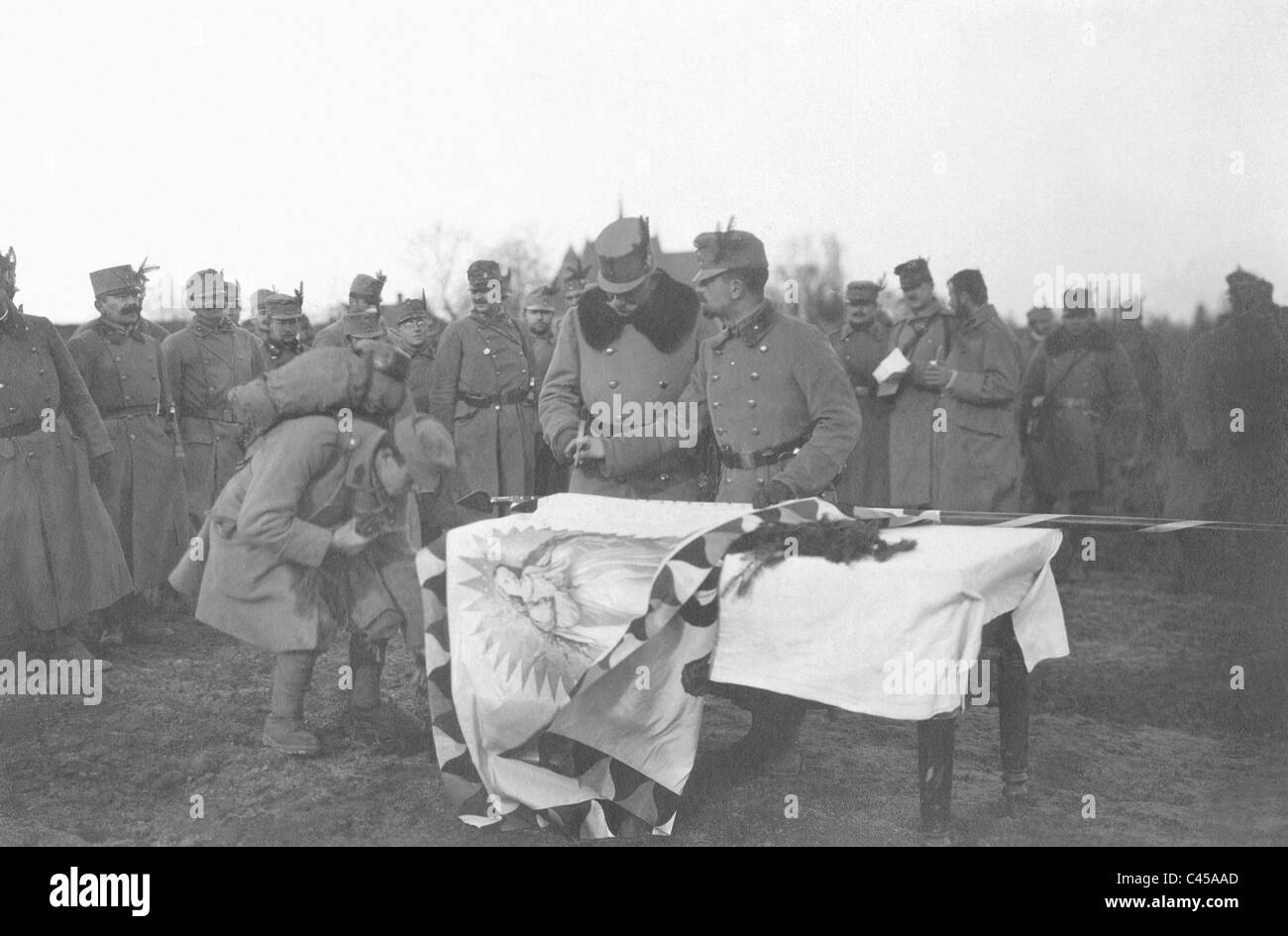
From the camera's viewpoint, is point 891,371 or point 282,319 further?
point 891,371

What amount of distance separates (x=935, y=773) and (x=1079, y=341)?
2.27 metres

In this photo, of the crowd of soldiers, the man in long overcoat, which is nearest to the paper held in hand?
the crowd of soldiers

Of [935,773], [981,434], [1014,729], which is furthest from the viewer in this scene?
[981,434]

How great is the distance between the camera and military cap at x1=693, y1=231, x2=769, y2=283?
14.5 ft

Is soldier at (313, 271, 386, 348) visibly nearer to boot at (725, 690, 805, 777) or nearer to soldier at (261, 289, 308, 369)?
soldier at (261, 289, 308, 369)

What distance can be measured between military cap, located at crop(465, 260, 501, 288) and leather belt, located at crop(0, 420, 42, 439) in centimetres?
190

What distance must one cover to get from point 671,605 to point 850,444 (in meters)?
1.04

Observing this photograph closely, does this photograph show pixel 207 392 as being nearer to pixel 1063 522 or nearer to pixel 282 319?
pixel 282 319

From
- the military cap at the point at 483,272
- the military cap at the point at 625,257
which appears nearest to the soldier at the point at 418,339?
the military cap at the point at 483,272

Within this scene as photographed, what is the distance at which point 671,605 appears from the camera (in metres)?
3.75

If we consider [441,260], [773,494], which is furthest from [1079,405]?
[441,260]

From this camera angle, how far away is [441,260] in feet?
16.2

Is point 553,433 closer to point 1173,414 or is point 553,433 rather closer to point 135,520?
point 135,520

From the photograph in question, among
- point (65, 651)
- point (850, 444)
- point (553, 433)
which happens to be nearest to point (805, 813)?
point (850, 444)
